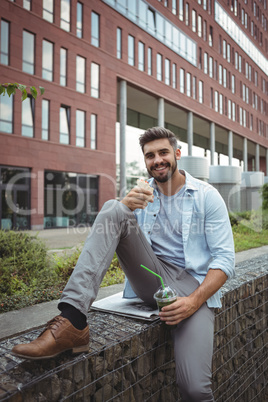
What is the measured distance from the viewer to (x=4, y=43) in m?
18.1

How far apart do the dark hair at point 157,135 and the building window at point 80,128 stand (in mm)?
19589

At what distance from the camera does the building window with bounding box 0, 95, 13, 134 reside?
18.0 metres

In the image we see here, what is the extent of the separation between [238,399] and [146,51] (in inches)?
1050

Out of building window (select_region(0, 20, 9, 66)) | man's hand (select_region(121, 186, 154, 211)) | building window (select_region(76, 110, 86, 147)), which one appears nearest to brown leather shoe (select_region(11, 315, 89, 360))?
man's hand (select_region(121, 186, 154, 211))

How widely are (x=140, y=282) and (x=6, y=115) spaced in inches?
699

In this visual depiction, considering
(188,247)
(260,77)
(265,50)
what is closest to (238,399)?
(188,247)

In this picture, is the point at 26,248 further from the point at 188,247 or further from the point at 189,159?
the point at 189,159

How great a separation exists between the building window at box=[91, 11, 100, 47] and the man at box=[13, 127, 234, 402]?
22512mm

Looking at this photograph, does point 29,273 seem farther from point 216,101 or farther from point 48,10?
point 216,101

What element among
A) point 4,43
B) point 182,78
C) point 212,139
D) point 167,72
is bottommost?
Result: point 212,139

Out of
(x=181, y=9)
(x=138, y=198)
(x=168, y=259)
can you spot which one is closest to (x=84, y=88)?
(x=181, y=9)

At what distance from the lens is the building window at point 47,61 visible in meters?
20.0

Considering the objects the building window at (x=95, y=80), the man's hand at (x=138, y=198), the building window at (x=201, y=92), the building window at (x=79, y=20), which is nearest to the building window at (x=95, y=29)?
the building window at (x=79, y=20)

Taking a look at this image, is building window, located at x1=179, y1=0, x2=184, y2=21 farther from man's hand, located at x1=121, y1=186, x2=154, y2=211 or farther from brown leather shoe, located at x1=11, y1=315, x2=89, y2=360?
brown leather shoe, located at x1=11, y1=315, x2=89, y2=360
